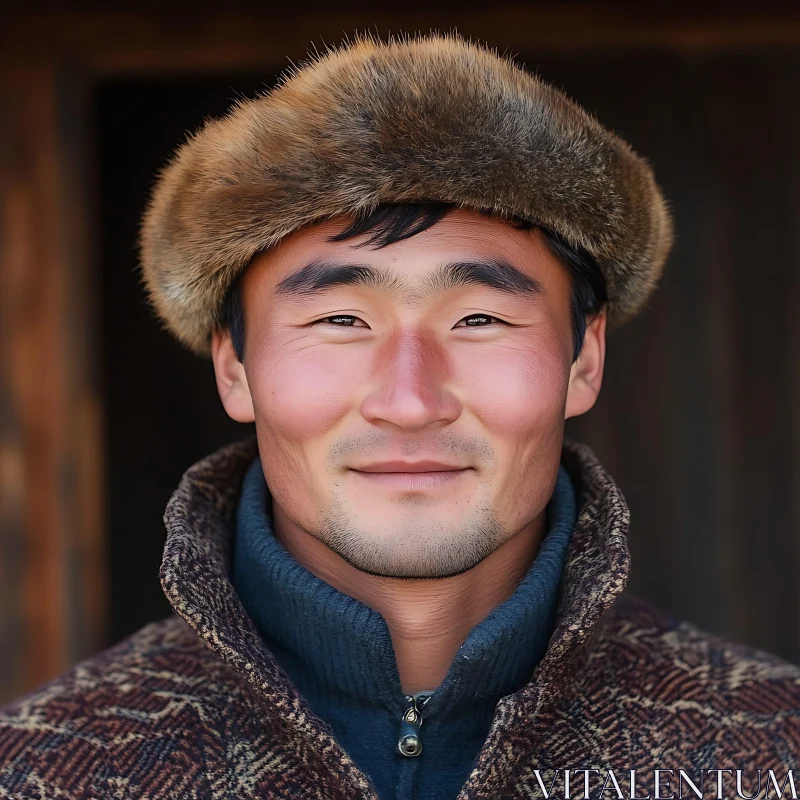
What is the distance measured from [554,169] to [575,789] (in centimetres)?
95

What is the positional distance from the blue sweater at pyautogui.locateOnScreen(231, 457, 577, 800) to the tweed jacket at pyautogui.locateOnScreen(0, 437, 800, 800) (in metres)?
0.05

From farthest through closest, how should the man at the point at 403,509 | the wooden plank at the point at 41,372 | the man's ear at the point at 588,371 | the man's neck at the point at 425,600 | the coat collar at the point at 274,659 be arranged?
the wooden plank at the point at 41,372, the man's ear at the point at 588,371, the man's neck at the point at 425,600, the man at the point at 403,509, the coat collar at the point at 274,659

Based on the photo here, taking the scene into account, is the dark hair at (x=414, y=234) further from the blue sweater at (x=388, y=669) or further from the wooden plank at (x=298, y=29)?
the wooden plank at (x=298, y=29)

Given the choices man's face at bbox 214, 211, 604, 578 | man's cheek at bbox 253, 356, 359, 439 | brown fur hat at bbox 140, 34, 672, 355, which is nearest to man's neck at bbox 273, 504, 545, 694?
man's face at bbox 214, 211, 604, 578

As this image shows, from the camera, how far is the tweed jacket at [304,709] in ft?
5.03

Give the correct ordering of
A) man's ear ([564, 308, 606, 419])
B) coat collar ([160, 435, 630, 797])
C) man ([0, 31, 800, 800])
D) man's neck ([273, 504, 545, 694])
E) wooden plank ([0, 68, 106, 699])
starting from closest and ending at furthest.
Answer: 1. coat collar ([160, 435, 630, 797])
2. man ([0, 31, 800, 800])
3. man's neck ([273, 504, 545, 694])
4. man's ear ([564, 308, 606, 419])
5. wooden plank ([0, 68, 106, 699])

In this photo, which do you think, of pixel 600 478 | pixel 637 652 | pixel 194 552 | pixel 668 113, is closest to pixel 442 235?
pixel 600 478

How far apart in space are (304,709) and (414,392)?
475mm

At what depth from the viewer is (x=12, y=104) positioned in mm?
3029

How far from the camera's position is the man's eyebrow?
165cm

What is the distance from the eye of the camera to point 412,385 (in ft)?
5.16

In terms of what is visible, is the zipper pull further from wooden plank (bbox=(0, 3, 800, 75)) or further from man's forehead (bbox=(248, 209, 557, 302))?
wooden plank (bbox=(0, 3, 800, 75))

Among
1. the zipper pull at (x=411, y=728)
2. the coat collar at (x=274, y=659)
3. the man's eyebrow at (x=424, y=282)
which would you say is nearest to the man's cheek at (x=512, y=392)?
the man's eyebrow at (x=424, y=282)

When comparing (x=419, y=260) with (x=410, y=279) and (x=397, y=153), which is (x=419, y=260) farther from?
(x=397, y=153)
